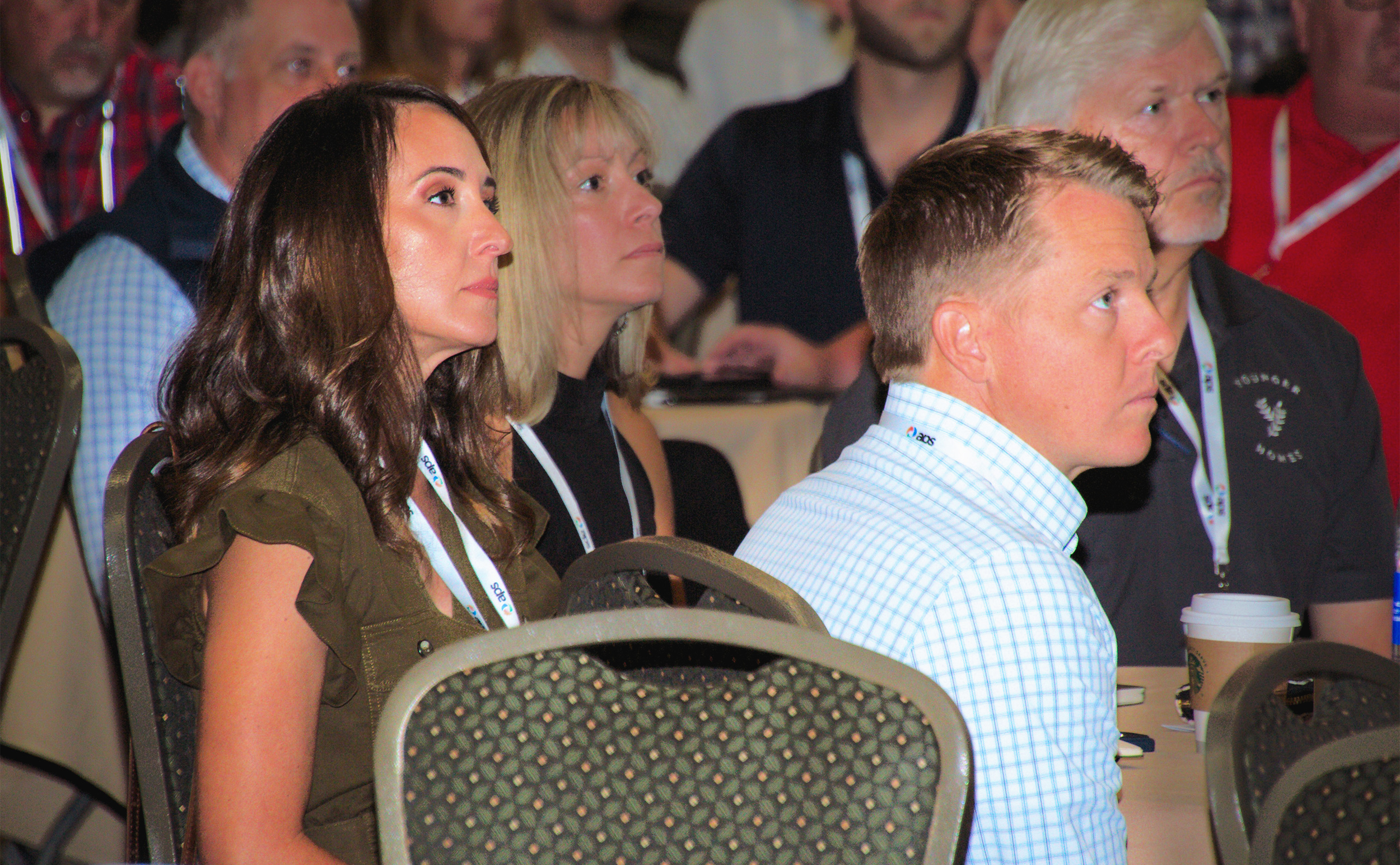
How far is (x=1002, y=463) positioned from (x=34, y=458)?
1.30m

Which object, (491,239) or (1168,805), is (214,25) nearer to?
(491,239)

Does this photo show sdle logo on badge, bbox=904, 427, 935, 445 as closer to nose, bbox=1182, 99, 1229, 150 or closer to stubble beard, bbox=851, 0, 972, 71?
nose, bbox=1182, 99, 1229, 150

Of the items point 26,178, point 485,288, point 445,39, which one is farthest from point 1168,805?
point 26,178

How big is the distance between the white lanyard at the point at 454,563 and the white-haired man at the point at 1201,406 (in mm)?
1135

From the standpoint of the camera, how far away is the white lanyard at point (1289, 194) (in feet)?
10.3

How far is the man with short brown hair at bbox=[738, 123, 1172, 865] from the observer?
1.04 metres

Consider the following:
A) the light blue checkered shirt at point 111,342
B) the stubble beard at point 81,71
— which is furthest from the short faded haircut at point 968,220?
the stubble beard at point 81,71

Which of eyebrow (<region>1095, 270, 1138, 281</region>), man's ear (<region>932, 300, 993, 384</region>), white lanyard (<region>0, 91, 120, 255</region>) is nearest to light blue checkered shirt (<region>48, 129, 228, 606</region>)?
white lanyard (<region>0, 91, 120, 255</region>)

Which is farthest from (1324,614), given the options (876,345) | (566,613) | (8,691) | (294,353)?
(8,691)

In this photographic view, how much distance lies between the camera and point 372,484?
4.55ft

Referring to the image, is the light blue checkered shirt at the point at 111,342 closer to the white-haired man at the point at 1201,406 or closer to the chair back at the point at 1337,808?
the white-haired man at the point at 1201,406

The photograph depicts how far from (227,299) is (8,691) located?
188 centimetres

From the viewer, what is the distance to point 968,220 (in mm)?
1359

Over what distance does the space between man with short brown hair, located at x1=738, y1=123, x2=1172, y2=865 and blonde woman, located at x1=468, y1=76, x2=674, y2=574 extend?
924 millimetres
